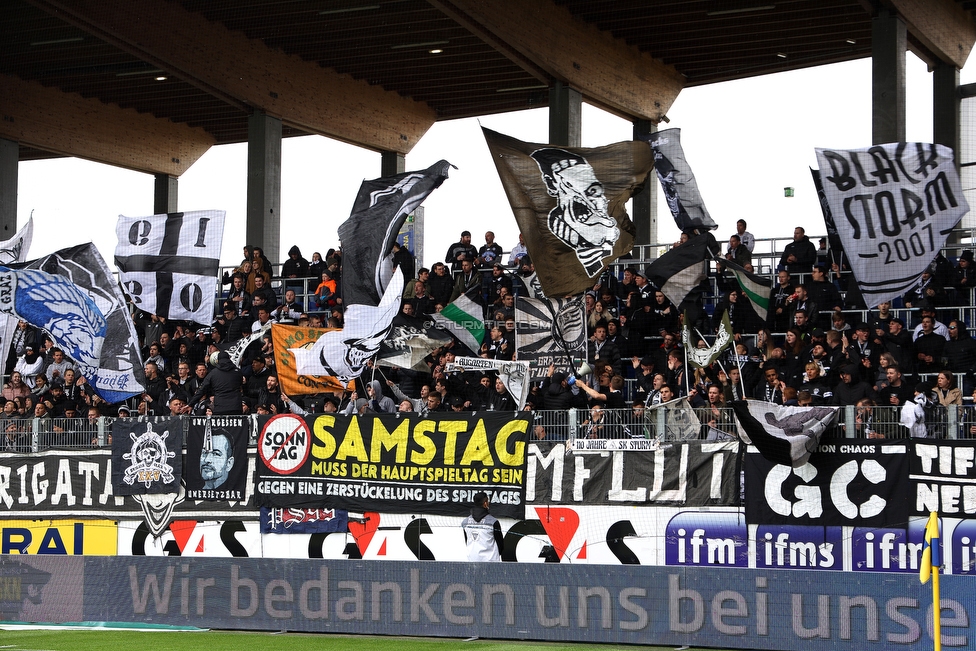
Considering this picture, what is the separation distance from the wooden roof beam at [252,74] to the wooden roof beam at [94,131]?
6.49 meters

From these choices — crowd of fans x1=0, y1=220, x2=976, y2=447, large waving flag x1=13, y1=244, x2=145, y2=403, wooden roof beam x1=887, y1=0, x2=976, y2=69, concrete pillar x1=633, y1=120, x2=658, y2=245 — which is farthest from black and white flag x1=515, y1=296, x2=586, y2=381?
concrete pillar x1=633, y1=120, x2=658, y2=245

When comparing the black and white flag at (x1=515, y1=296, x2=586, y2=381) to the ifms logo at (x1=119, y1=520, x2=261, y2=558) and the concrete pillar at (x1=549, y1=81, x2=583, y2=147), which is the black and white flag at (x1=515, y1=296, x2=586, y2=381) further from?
the concrete pillar at (x1=549, y1=81, x2=583, y2=147)

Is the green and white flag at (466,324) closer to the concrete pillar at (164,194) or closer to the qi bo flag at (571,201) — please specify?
the qi bo flag at (571,201)

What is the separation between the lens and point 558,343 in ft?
67.2

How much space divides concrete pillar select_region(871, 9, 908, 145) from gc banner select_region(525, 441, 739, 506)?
1046cm

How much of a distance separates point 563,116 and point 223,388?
1160 centimetres

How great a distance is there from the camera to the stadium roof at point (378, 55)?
29.1m

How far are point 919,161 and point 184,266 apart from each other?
40.7 ft

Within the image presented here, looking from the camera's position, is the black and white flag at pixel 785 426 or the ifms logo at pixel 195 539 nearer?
the black and white flag at pixel 785 426

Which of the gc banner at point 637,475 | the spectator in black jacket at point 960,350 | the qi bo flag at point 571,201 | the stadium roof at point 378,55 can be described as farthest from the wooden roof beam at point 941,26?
the gc banner at point 637,475

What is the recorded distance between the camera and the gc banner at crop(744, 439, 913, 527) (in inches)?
682

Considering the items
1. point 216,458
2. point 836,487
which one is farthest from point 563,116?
point 836,487

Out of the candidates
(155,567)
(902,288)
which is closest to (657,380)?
(902,288)

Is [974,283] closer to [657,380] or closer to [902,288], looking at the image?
[902,288]
